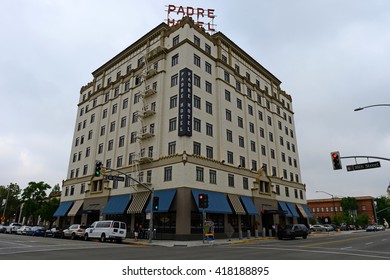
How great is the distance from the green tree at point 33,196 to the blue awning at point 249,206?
4350cm

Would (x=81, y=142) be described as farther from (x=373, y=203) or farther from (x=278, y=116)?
(x=373, y=203)

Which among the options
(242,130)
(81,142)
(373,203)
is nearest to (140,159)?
(242,130)

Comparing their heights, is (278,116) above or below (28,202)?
above

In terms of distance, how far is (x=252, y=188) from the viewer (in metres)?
38.9

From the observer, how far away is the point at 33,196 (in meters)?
58.4

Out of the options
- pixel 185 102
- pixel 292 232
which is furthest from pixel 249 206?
pixel 185 102

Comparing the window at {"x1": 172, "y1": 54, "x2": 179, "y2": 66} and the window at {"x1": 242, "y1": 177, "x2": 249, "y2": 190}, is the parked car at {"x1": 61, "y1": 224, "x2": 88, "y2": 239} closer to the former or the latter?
the window at {"x1": 242, "y1": 177, "x2": 249, "y2": 190}

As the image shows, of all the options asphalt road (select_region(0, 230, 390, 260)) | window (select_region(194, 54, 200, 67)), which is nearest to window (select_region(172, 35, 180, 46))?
window (select_region(194, 54, 200, 67))

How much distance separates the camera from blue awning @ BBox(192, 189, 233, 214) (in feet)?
100

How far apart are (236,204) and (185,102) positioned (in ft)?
46.0

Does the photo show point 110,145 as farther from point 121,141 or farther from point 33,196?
point 33,196

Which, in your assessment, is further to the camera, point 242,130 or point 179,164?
point 242,130

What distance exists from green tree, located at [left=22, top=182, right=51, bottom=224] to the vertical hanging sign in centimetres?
4193

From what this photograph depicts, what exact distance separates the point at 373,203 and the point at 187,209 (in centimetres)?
9417
